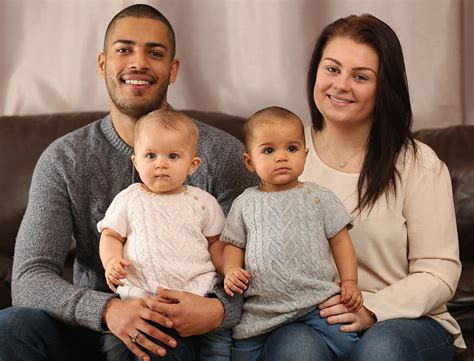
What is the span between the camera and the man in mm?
1980

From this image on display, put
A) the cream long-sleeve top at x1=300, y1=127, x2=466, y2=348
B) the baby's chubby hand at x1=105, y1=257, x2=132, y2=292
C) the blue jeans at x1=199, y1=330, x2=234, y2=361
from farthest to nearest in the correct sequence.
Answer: the cream long-sleeve top at x1=300, y1=127, x2=466, y2=348, the blue jeans at x1=199, y1=330, x2=234, y2=361, the baby's chubby hand at x1=105, y1=257, x2=132, y2=292

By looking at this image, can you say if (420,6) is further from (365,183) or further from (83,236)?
(83,236)

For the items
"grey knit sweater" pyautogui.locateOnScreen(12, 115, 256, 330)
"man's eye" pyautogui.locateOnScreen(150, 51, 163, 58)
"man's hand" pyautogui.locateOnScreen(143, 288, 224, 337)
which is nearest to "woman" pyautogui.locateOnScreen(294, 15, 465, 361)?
"grey knit sweater" pyautogui.locateOnScreen(12, 115, 256, 330)

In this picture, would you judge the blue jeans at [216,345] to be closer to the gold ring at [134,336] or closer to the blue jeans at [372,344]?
the blue jeans at [372,344]

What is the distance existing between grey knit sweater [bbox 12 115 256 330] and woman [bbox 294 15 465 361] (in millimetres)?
236

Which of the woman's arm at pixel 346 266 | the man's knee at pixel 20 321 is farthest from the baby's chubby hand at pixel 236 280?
the man's knee at pixel 20 321

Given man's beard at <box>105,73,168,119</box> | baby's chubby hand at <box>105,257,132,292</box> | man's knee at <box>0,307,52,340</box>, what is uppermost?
man's beard at <box>105,73,168,119</box>

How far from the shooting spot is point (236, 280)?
2.00 meters

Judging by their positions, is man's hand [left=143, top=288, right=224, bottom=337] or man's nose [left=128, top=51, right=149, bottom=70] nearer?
man's hand [left=143, top=288, right=224, bottom=337]

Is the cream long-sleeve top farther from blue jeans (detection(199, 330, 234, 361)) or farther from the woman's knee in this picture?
blue jeans (detection(199, 330, 234, 361))

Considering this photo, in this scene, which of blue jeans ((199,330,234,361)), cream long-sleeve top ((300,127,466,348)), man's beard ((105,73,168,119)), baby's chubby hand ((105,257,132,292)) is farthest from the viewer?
man's beard ((105,73,168,119))

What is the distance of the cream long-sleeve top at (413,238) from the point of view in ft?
7.13

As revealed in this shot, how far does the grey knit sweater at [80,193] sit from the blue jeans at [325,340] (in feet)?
1.30

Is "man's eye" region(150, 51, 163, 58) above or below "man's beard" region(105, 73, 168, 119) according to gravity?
above
